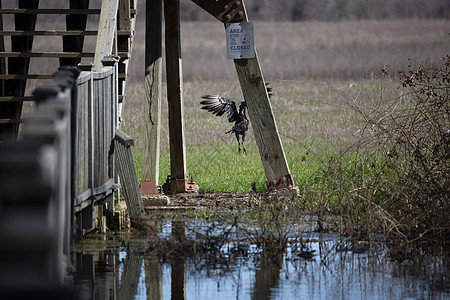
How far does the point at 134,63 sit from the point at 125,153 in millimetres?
27350

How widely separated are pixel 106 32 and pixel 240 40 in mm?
1742

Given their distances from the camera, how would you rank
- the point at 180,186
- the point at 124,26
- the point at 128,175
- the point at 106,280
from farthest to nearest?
the point at 180,186, the point at 124,26, the point at 128,175, the point at 106,280

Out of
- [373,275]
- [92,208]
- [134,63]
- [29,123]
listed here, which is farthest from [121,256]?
[134,63]

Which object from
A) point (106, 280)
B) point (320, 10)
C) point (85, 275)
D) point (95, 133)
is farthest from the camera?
point (320, 10)

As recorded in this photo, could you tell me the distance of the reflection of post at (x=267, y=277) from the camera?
6.38 m

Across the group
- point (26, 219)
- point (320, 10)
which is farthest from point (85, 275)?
point (320, 10)

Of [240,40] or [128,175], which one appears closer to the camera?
[128,175]

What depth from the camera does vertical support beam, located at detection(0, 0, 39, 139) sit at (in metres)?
11.7

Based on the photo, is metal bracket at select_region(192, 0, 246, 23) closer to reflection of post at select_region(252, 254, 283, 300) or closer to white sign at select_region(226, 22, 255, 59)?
white sign at select_region(226, 22, 255, 59)

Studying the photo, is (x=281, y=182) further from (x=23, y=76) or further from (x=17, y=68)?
(x=17, y=68)

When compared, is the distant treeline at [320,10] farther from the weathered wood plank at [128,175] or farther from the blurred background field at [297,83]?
the weathered wood plank at [128,175]

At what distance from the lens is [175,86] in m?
11.2

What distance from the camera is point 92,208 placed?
802 cm

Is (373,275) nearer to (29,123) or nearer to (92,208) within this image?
(92,208)
